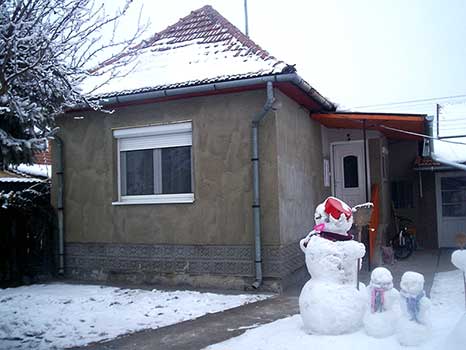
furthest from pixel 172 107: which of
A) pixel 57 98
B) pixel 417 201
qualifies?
pixel 417 201

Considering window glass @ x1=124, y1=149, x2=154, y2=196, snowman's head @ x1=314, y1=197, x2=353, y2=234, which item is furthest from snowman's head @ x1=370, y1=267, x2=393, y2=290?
window glass @ x1=124, y1=149, x2=154, y2=196

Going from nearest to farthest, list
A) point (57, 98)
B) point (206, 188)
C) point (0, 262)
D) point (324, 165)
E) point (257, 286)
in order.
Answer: point (57, 98)
point (257, 286)
point (206, 188)
point (0, 262)
point (324, 165)

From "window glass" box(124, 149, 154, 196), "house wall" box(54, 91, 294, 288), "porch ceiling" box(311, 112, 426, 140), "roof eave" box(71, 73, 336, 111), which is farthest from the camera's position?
"porch ceiling" box(311, 112, 426, 140)

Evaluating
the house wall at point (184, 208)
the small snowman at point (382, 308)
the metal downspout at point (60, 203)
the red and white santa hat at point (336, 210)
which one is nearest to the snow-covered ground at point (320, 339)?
the small snowman at point (382, 308)

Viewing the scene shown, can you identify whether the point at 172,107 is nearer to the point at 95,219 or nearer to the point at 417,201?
the point at 95,219

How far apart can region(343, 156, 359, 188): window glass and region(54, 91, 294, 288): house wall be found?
2.95 metres

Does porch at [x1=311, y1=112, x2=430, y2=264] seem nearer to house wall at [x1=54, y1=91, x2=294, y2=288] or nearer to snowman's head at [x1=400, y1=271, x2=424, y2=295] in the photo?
house wall at [x1=54, y1=91, x2=294, y2=288]

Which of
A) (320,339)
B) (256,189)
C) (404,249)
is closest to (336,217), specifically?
(320,339)

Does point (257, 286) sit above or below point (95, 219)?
below

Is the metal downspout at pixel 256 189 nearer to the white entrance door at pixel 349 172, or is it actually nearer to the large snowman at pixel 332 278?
the large snowman at pixel 332 278

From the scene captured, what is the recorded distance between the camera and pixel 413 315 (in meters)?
4.70

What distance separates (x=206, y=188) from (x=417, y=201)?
8.35 meters

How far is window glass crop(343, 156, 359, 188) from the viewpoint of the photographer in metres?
12.9

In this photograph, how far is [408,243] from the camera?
12539 millimetres
